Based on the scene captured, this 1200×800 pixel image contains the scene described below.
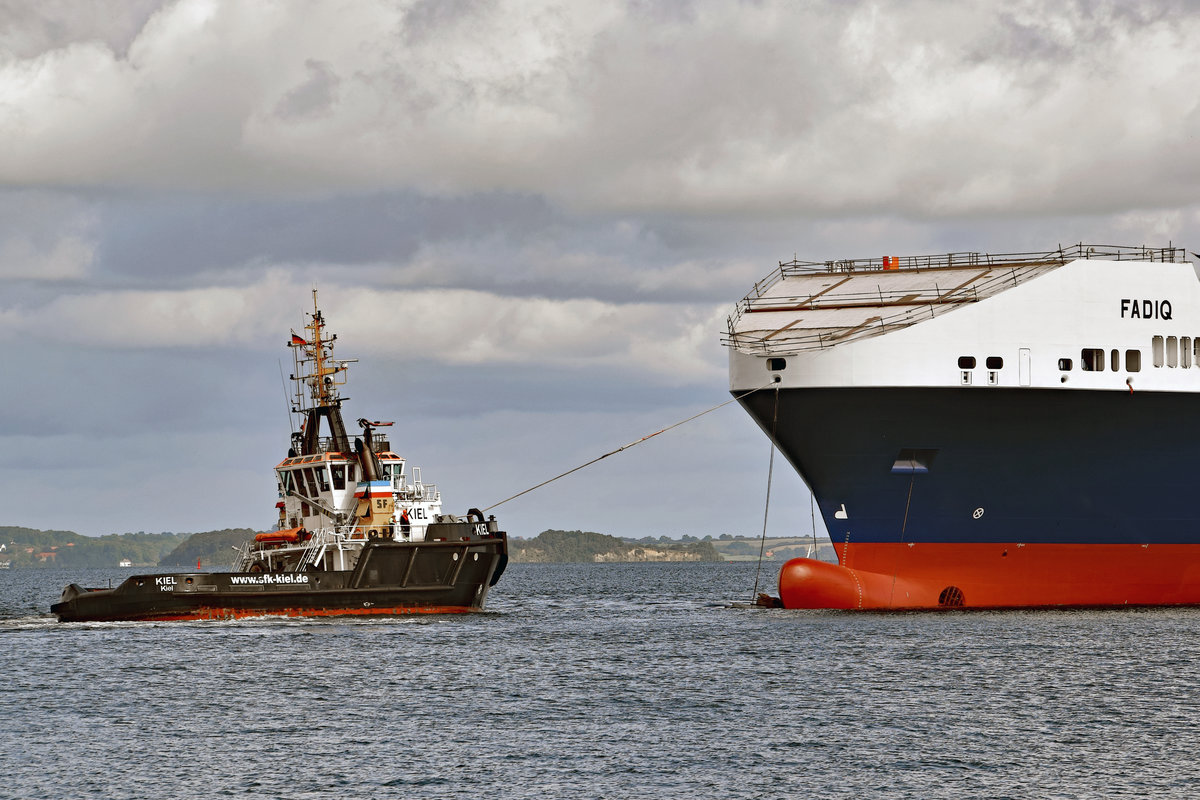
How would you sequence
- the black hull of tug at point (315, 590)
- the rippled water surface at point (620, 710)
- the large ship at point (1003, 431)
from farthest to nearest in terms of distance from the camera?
the black hull of tug at point (315, 590), the large ship at point (1003, 431), the rippled water surface at point (620, 710)

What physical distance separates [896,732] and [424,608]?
22753mm

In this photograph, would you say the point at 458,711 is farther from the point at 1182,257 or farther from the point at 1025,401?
the point at 1182,257

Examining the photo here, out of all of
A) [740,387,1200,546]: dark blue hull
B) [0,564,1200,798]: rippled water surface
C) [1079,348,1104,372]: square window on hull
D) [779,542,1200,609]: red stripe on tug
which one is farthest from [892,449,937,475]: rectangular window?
[1079,348,1104,372]: square window on hull

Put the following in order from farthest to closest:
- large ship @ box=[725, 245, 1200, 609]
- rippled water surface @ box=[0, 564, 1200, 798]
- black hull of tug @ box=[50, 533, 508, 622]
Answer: black hull of tug @ box=[50, 533, 508, 622] < large ship @ box=[725, 245, 1200, 609] < rippled water surface @ box=[0, 564, 1200, 798]

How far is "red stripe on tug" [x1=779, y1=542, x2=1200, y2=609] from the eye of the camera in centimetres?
Answer: 4247

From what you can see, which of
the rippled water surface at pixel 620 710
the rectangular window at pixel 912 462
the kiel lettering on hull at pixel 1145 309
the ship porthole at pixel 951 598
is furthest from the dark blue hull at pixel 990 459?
the rippled water surface at pixel 620 710

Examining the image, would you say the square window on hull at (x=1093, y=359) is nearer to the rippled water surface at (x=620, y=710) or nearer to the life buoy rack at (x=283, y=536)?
the rippled water surface at (x=620, y=710)

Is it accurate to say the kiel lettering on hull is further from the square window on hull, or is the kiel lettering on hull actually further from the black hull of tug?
the black hull of tug

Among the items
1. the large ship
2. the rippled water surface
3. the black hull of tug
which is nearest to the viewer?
the rippled water surface

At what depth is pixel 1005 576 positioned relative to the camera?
4275 centimetres

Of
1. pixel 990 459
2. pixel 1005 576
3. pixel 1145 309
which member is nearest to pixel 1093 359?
pixel 1145 309

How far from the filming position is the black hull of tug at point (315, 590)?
157 ft

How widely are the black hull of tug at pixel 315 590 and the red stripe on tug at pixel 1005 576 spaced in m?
12.1

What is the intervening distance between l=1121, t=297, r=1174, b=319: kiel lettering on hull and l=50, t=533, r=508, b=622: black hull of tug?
68.4 feet
